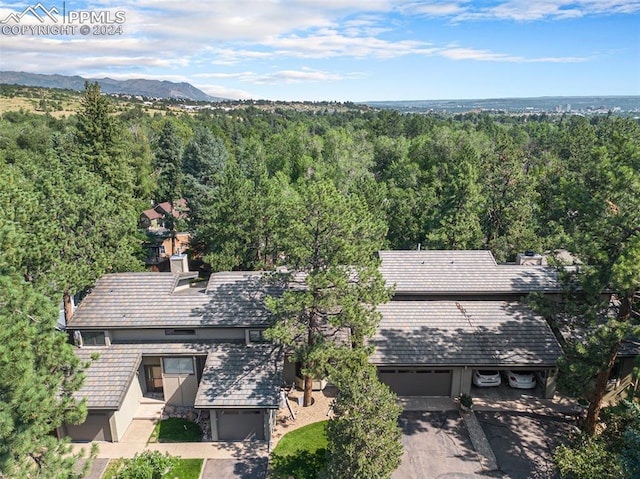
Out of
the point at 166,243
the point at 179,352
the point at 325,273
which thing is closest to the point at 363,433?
the point at 325,273

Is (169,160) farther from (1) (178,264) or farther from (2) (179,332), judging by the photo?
(2) (179,332)

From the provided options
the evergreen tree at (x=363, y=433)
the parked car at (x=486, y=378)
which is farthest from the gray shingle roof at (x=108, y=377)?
the parked car at (x=486, y=378)

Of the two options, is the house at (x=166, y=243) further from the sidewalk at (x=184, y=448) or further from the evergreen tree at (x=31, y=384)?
the evergreen tree at (x=31, y=384)

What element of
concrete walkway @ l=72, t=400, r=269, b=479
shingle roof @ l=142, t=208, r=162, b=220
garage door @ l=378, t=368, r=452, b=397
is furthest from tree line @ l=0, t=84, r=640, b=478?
garage door @ l=378, t=368, r=452, b=397

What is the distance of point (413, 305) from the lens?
26.7m

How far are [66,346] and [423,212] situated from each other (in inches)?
1206

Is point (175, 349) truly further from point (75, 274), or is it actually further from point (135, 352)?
point (75, 274)

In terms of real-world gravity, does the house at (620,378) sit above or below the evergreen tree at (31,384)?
below

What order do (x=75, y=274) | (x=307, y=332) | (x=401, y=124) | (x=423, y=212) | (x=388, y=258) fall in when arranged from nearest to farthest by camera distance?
(x=307, y=332), (x=75, y=274), (x=388, y=258), (x=423, y=212), (x=401, y=124)

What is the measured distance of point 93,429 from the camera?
2122 centimetres

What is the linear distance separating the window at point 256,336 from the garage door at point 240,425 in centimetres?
364

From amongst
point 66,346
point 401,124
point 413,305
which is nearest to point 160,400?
point 66,346

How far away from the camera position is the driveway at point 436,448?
19.1m

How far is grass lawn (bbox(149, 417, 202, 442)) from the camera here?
21.4 metres
